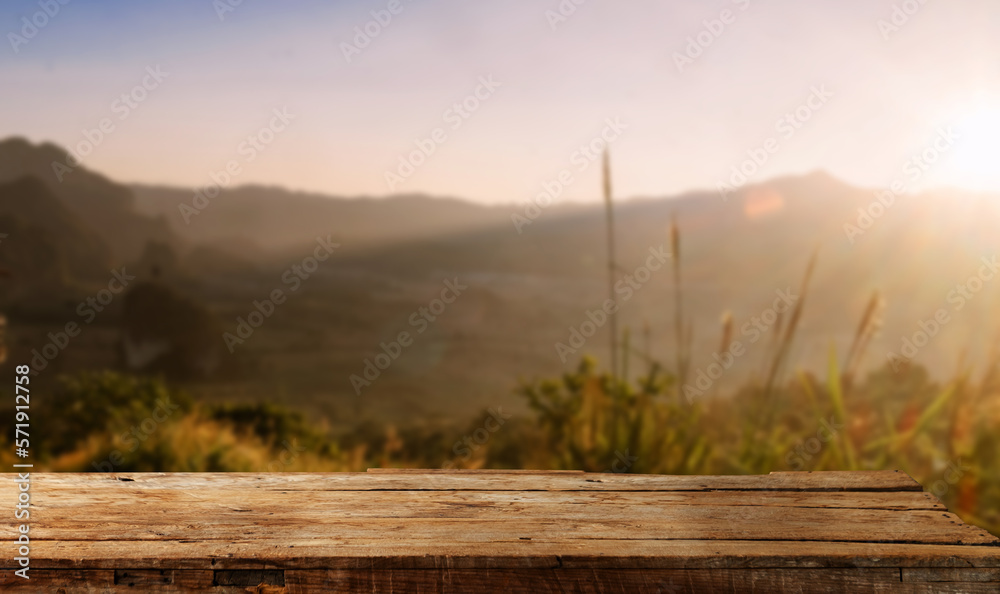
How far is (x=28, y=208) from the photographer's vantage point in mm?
7367

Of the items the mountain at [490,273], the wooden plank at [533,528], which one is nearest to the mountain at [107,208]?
the mountain at [490,273]

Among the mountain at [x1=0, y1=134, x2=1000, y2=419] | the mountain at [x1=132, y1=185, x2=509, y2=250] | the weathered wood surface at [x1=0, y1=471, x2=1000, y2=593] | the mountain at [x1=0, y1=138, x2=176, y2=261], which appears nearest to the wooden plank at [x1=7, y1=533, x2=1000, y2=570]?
the weathered wood surface at [x1=0, y1=471, x2=1000, y2=593]

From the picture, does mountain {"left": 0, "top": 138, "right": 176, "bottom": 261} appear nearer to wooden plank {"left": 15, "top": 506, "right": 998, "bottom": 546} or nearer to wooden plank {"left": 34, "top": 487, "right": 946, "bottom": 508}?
wooden plank {"left": 34, "top": 487, "right": 946, "bottom": 508}

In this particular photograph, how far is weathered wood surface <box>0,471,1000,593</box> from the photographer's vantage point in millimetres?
1062

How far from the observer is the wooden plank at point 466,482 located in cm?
144

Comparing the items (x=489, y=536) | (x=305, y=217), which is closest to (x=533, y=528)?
(x=489, y=536)

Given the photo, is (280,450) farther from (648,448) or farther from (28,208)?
(28,208)

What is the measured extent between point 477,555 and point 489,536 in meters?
0.09

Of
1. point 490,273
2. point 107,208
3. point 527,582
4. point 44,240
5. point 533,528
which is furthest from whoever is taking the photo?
point 107,208

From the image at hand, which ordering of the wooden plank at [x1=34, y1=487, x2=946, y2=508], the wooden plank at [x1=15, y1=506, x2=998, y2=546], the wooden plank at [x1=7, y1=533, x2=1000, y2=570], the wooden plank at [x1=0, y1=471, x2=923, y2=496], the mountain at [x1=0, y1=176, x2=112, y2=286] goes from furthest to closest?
1. the mountain at [x1=0, y1=176, x2=112, y2=286]
2. the wooden plank at [x1=0, y1=471, x2=923, y2=496]
3. the wooden plank at [x1=34, y1=487, x2=946, y2=508]
4. the wooden plank at [x1=15, y1=506, x2=998, y2=546]
5. the wooden plank at [x1=7, y1=533, x2=1000, y2=570]

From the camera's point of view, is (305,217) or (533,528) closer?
(533,528)

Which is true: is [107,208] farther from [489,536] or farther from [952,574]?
[952,574]

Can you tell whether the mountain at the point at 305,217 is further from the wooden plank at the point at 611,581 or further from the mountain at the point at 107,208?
the wooden plank at the point at 611,581

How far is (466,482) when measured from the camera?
1479 mm
